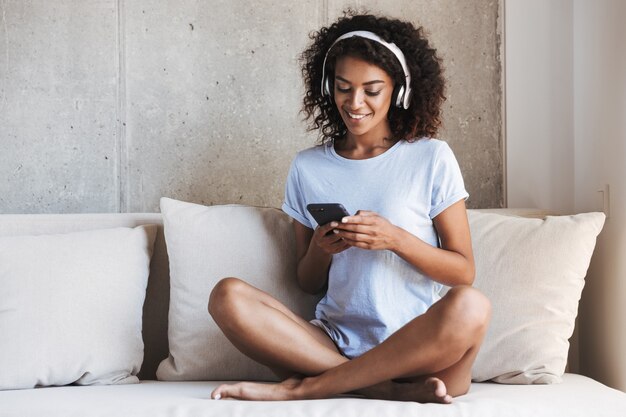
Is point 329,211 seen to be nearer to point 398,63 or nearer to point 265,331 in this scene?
point 265,331

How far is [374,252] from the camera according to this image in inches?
87.6

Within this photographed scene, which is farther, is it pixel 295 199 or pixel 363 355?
pixel 295 199

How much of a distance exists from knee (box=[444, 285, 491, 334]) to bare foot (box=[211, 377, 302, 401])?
0.44 meters

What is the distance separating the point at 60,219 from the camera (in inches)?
101

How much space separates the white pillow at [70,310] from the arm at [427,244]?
730 millimetres

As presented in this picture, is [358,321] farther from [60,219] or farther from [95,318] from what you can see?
[60,219]

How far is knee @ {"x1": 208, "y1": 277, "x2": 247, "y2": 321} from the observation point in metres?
2.03

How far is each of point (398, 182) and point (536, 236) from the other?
474 mm

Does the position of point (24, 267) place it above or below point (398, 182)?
below

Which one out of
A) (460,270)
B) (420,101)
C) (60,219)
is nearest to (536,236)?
(460,270)

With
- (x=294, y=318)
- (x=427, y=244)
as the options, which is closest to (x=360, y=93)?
(x=427, y=244)

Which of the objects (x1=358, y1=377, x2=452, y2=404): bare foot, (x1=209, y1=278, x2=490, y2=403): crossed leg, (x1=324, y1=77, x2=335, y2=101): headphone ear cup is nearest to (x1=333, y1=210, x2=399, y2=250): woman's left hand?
(x1=209, y1=278, x2=490, y2=403): crossed leg

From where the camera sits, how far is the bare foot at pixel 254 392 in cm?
198

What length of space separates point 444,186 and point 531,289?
408 millimetres
